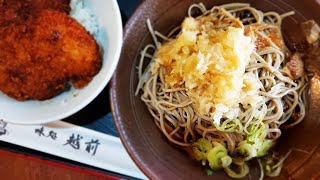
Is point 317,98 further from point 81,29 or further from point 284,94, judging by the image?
point 81,29

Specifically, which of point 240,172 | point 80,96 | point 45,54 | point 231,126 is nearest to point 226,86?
point 231,126

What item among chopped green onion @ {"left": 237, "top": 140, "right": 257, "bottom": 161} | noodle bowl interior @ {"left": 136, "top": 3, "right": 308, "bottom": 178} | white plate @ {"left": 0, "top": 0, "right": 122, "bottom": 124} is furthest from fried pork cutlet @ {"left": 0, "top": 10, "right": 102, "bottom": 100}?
chopped green onion @ {"left": 237, "top": 140, "right": 257, "bottom": 161}

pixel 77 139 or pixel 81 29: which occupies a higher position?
pixel 81 29

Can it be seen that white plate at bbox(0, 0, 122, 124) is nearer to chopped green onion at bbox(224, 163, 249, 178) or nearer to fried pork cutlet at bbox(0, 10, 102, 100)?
fried pork cutlet at bbox(0, 10, 102, 100)

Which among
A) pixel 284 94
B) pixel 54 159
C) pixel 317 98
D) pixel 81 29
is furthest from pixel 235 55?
pixel 54 159

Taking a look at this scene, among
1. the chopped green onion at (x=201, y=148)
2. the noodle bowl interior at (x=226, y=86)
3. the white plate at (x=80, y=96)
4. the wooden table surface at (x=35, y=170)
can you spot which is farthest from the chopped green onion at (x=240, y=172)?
the white plate at (x=80, y=96)

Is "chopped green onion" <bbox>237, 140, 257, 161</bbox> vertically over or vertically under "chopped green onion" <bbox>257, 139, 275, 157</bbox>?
over
